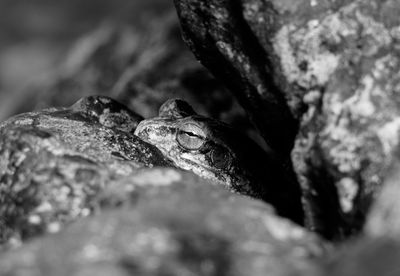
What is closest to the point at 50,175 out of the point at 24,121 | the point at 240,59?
the point at 24,121

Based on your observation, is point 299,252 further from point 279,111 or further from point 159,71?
point 159,71

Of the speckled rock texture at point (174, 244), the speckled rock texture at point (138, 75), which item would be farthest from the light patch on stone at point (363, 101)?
the speckled rock texture at point (138, 75)

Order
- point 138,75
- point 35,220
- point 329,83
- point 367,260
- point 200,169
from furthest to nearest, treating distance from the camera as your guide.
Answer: point 138,75, point 200,169, point 329,83, point 35,220, point 367,260

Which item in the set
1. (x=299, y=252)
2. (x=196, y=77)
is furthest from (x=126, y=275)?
(x=196, y=77)

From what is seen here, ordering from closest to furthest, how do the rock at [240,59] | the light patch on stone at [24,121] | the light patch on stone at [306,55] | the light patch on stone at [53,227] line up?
the light patch on stone at [53,227], the light patch on stone at [306,55], the rock at [240,59], the light patch on stone at [24,121]

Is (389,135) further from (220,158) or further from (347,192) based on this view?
(220,158)

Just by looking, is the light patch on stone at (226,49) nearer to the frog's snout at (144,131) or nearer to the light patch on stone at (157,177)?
the frog's snout at (144,131)
